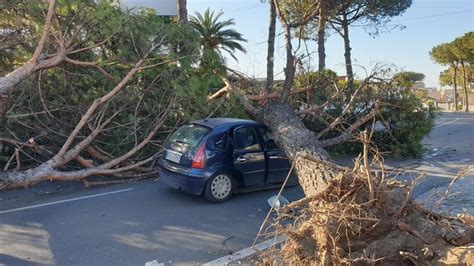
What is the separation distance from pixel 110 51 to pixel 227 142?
12.7 feet

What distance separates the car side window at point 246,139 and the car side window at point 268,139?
0.14 metres

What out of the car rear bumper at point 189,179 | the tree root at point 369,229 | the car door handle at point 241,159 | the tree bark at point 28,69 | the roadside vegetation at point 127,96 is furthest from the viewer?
the roadside vegetation at point 127,96

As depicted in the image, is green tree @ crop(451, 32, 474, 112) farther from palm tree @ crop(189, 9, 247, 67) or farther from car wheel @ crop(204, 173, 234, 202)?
car wheel @ crop(204, 173, 234, 202)

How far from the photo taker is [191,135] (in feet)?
22.2

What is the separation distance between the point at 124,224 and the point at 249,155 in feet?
7.70

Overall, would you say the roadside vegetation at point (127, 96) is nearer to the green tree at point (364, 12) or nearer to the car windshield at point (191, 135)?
the car windshield at point (191, 135)

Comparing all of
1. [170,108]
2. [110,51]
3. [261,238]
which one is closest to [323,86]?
[170,108]

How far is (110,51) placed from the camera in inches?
344

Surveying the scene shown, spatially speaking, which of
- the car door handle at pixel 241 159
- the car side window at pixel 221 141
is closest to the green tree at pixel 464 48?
the car door handle at pixel 241 159

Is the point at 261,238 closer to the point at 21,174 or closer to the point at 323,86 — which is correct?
the point at 21,174

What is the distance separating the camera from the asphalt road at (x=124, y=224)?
4625 mm

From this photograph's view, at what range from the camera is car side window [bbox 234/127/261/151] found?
22.2 feet

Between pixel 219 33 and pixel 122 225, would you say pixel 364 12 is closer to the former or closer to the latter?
pixel 219 33

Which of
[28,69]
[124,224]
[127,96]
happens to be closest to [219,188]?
[124,224]
